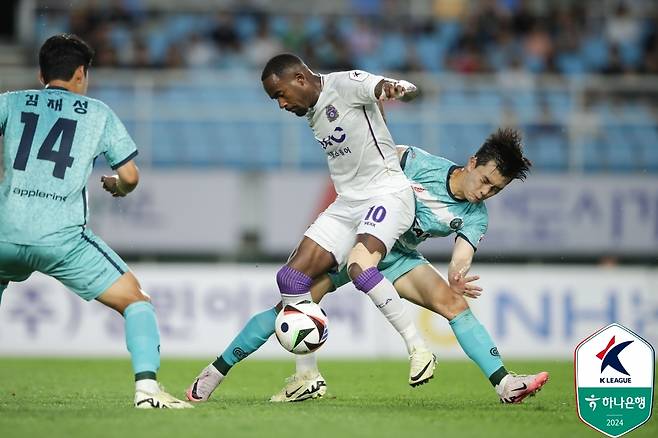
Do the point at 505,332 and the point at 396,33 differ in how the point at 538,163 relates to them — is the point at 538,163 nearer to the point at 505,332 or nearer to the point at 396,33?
the point at 505,332

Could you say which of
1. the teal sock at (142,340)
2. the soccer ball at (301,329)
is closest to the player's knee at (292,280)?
the soccer ball at (301,329)

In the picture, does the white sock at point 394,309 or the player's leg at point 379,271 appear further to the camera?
the white sock at point 394,309

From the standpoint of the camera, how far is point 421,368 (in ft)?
22.5

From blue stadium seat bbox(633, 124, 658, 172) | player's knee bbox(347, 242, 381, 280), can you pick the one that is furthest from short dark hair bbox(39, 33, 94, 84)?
blue stadium seat bbox(633, 124, 658, 172)

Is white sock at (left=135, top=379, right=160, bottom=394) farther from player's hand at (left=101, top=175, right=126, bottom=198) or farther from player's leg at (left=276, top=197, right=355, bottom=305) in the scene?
player's leg at (left=276, top=197, right=355, bottom=305)

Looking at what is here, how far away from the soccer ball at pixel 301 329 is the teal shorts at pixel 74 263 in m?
1.17

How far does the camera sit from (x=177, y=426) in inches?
224

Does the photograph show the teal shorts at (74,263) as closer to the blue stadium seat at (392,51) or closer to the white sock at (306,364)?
the white sock at (306,364)

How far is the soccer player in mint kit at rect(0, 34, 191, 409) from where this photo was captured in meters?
6.21

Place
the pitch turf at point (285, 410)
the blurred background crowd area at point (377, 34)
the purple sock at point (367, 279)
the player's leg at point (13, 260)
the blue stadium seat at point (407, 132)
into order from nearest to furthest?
the pitch turf at point (285, 410)
the player's leg at point (13, 260)
the purple sock at point (367, 279)
the blue stadium seat at point (407, 132)
the blurred background crowd area at point (377, 34)

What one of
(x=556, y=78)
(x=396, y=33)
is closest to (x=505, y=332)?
(x=556, y=78)

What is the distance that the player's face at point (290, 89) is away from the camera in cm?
740

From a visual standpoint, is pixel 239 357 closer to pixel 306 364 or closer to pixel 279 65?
pixel 306 364

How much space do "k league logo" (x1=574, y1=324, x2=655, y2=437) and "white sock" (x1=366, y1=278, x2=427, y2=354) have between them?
1.26 meters
